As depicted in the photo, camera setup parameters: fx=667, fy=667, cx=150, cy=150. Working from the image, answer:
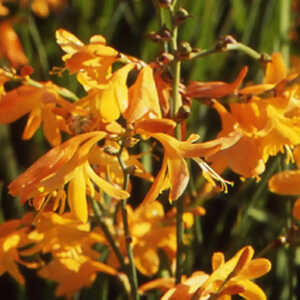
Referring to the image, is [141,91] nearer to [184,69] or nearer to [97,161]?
[97,161]

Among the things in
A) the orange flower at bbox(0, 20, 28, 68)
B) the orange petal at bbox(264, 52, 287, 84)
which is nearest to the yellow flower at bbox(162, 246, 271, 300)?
the orange petal at bbox(264, 52, 287, 84)

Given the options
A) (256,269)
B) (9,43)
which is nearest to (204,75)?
(9,43)

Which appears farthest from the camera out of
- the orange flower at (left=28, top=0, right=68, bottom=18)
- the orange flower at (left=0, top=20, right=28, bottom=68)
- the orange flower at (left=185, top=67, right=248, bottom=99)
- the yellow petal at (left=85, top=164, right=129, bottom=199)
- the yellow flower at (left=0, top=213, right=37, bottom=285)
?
the orange flower at (left=28, top=0, right=68, bottom=18)

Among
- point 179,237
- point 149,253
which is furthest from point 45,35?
point 179,237

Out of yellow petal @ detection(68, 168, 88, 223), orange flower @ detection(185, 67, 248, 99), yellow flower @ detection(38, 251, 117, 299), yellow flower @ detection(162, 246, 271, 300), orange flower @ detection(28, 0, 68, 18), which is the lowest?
yellow flower @ detection(38, 251, 117, 299)

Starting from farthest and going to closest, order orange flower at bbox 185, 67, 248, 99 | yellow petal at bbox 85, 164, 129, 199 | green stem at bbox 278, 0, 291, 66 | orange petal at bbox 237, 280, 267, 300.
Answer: green stem at bbox 278, 0, 291, 66 → orange flower at bbox 185, 67, 248, 99 → orange petal at bbox 237, 280, 267, 300 → yellow petal at bbox 85, 164, 129, 199

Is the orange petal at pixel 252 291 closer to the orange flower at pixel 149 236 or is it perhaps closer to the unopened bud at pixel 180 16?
the orange flower at pixel 149 236

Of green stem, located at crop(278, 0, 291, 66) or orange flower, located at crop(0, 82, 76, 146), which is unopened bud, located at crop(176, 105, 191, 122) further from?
green stem, located at crop(278, 0, 291, 66)
